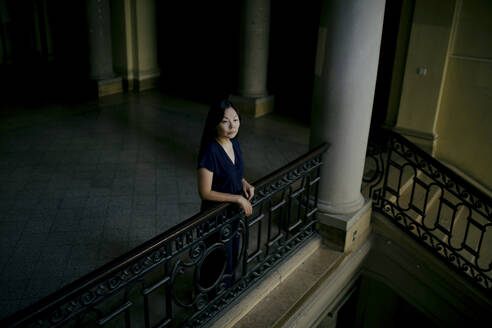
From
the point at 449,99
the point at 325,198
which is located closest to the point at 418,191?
the point at 449,99

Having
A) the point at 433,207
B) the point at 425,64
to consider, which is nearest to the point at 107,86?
the point at 425,64

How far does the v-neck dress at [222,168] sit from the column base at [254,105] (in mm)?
5886

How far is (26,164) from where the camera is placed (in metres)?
6.95

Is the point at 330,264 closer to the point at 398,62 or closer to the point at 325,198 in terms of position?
the point at 325,198

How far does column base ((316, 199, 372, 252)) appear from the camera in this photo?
17.4 ft

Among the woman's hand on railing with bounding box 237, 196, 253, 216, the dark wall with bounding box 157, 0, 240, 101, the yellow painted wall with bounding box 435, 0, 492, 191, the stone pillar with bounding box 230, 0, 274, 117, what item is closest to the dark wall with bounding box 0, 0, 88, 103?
the dark wall with bounding box 157, 0, 240, 101

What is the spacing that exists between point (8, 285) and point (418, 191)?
540 cm

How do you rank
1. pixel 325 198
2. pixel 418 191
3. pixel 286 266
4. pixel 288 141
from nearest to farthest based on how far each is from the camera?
1. pixel 286 266
2. pixel 325 198
3. pixel 418 191
4. pixel 288 141

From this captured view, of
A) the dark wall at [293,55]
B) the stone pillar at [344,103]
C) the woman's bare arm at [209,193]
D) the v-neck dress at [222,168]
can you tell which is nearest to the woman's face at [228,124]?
the v-neck dress at [222,168]

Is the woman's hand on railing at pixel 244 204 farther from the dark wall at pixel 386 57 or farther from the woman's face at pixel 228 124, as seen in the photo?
the dark wall at pixel 386 57

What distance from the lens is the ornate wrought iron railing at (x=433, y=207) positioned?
213 inches

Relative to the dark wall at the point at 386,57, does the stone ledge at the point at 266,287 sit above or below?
below

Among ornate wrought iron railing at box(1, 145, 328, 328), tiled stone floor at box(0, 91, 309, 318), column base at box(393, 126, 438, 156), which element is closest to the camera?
ornate wrought iron railing at box(1, 145, 328, 328)

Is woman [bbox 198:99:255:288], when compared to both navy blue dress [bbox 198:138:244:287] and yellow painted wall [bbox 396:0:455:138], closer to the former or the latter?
navy blue dress [bbox 198:138:244:287]
